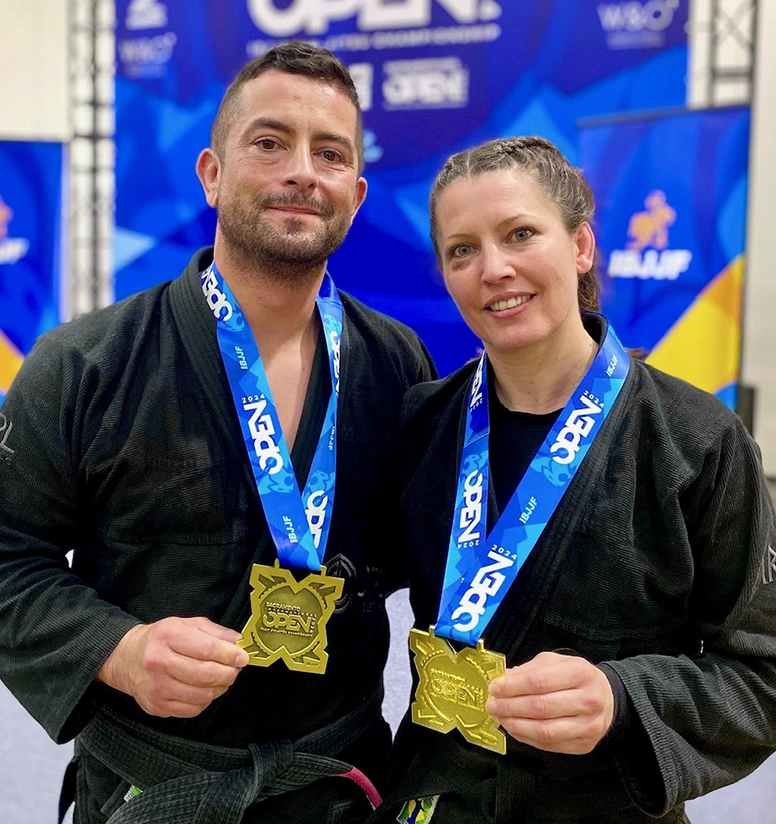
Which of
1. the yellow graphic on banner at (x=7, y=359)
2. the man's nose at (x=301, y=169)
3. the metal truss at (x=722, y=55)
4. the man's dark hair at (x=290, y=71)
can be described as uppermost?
the metal truss at (x=722, y=55)

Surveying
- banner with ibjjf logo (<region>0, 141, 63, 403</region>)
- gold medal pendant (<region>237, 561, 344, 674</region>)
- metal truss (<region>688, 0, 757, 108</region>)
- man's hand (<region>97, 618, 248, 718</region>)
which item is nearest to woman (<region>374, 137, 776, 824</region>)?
gold medal pendant (<region>237, 561, 344, 674</region>)

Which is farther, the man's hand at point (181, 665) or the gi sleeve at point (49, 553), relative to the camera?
the gi sleeve at point (49, 553)

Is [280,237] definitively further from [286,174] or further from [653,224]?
[653,224]

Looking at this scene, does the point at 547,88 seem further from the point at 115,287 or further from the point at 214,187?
the point at 214,187

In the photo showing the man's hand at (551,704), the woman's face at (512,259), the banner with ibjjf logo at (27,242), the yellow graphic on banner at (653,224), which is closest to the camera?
the man's hand at (551,704)

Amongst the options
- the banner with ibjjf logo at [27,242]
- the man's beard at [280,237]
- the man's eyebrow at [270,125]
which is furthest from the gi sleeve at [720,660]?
the banner with ibjjf logo at [27,242]

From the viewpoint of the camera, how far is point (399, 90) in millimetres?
5156

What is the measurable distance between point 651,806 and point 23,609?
0.85m

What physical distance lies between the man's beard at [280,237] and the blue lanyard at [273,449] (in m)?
0.07

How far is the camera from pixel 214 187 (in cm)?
153

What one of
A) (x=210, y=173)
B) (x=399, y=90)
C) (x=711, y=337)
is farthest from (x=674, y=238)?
(x=210, y=173)

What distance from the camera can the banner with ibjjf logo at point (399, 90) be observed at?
15.4 ft

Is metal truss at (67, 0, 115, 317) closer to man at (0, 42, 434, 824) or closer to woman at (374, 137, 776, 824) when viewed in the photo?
man at (0, 42, 434, 824)

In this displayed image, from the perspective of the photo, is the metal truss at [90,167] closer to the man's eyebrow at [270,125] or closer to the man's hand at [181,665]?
the man's eyebrow at [270,125]
